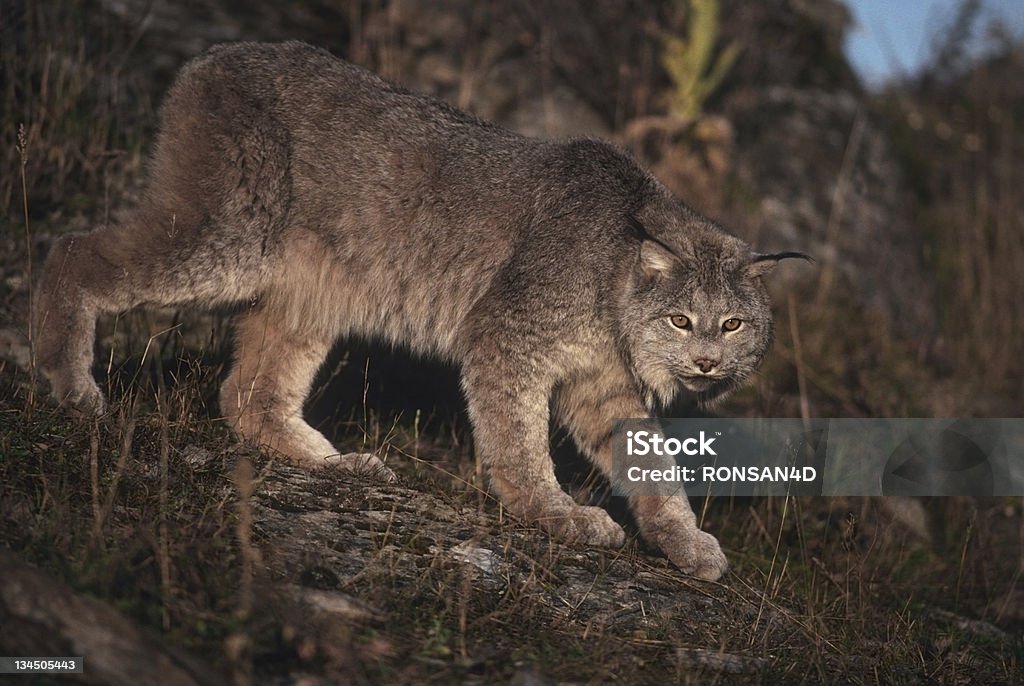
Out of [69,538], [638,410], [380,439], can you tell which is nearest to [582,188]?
[638,410]

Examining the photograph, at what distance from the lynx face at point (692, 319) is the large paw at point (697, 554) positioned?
0.65 m

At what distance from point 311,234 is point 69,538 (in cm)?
216

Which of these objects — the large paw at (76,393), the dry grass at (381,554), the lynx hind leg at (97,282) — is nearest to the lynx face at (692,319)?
Answer: the dry grass at (381,554)

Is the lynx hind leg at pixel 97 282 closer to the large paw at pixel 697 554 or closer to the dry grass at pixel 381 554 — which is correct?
the dry grass at pixel 381 554

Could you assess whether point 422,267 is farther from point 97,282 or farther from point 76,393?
point 76,393

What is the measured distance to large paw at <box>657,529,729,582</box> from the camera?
4.33m

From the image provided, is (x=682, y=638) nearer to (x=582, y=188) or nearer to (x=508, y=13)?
(x=582, y=188)

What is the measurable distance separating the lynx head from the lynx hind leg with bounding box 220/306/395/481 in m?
1.40

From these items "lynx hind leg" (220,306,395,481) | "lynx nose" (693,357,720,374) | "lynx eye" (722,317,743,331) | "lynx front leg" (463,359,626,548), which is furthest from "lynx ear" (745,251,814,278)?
"lynx hind leg" (220,306,395,481)

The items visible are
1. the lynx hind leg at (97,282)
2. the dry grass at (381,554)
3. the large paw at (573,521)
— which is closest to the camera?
the dry grass at (381,554)

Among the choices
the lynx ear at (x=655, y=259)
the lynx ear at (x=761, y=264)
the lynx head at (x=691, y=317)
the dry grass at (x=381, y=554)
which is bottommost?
the dry grass at (x=381, y=554)

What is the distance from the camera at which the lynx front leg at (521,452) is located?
14.4 feet

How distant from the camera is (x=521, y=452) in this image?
4473mm

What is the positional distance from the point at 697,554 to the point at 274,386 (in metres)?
2.17
